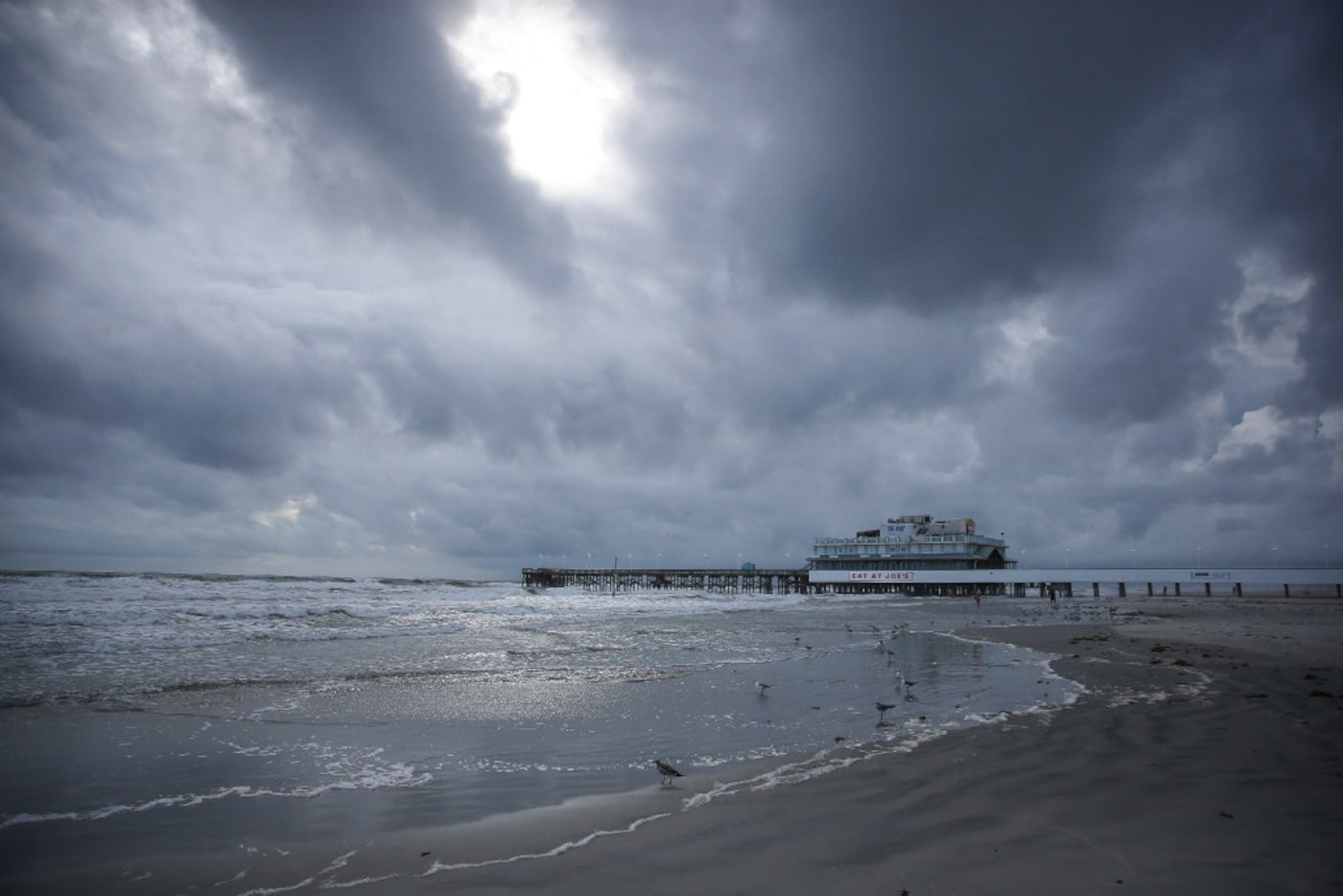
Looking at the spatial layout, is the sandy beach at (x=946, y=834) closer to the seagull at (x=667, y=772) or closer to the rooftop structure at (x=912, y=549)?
the seagull at (x=667, y=772)

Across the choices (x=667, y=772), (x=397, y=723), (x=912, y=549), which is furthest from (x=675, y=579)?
(x=667, y=772)

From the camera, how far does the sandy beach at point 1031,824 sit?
439cm

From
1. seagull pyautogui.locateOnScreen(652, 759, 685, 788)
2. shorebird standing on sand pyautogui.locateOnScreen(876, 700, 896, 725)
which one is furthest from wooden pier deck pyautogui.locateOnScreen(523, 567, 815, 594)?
seagull pyautogui.locateOnScreen(652, 759, 685, 788)

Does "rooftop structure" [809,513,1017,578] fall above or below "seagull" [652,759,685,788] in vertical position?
above

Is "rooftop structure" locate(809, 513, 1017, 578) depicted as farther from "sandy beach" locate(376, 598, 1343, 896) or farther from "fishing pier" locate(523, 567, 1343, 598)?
"sandy beach" locate(376, 598, 1343, 896)

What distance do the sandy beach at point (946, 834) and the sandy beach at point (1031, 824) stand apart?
20 mm

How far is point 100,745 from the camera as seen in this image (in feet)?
29.0

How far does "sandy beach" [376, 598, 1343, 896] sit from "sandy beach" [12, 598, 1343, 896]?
2 cm

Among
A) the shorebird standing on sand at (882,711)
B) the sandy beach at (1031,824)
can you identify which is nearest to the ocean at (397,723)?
the shorebird standing on sand at (882,711)

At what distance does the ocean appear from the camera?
20.8ft

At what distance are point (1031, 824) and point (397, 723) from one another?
8895mm

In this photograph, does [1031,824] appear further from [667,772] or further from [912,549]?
[912,549]

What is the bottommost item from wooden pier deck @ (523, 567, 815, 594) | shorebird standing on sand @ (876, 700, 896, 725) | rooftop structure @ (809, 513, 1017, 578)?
wooden pier deck @ (523, 567, 815, 594)

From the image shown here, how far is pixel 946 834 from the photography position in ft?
17.0
